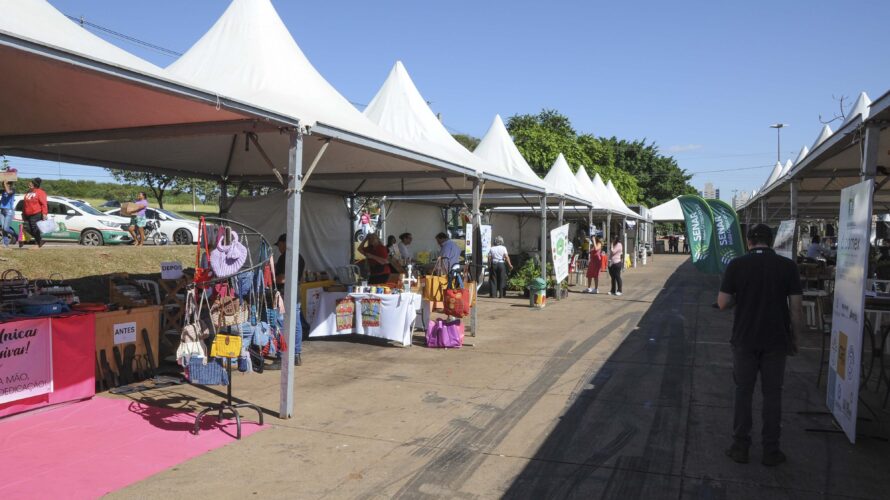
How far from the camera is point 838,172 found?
11.5m

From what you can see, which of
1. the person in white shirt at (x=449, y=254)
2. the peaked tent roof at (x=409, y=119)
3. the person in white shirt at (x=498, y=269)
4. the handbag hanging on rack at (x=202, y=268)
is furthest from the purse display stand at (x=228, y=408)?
the person in white shirt at (x=498, y=269)

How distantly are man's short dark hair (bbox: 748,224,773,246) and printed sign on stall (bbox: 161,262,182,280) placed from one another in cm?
789

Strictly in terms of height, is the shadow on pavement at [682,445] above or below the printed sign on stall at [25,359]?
below

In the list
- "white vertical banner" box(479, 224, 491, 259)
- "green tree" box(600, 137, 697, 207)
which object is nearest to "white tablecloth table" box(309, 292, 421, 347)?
"white vertical banner" box(479, 224, 491, 259)

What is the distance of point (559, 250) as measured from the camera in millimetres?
15352

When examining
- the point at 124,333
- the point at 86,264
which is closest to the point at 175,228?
the point at 86,264

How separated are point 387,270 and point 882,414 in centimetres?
718

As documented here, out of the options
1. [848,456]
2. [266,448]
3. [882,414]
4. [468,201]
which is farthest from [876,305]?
[468,201]

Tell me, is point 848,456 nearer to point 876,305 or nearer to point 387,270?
point 876,305

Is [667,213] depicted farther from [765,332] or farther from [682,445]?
[765,332]

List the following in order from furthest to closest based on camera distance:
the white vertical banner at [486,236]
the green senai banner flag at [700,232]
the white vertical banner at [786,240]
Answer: the white vertical banner at [486,236], the white vertical banner at [786,240], the green senai banner flag at [700,232]

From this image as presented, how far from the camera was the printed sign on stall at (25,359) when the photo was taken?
18.7 ft

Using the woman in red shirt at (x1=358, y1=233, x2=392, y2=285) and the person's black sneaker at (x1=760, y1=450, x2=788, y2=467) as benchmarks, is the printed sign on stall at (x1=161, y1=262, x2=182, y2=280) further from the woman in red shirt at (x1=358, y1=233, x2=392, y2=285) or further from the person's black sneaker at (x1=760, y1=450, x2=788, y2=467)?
the person's black sneaker at (x1=760, y1=450, x2=788, y2=467)

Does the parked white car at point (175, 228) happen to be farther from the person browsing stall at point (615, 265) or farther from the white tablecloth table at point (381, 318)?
the white tablecloth table at point (381, 318)
